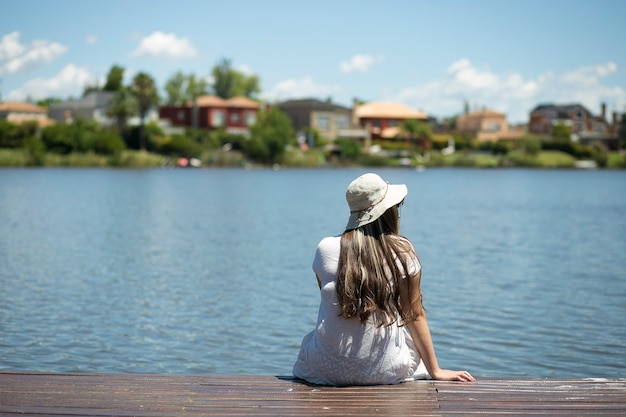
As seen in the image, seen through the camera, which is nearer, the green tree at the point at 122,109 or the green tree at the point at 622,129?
the green tree at the point at 122,109

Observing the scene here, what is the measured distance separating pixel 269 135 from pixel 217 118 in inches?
394

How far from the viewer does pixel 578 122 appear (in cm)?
15812

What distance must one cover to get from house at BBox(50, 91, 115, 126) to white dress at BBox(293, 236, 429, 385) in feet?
379

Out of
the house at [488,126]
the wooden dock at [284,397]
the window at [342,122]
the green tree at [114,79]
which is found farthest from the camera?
the house at [488,126]

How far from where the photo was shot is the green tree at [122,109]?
109m

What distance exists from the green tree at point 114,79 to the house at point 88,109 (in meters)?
10.5

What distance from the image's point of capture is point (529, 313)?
1562 centimetres

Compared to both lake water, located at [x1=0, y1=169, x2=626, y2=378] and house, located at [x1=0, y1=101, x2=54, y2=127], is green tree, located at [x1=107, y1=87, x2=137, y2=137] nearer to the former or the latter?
house, located at [x1=0, y1=101, x2=54, y2=127]

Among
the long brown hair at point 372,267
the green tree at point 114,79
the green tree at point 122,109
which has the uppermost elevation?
the green tree at point 114,79

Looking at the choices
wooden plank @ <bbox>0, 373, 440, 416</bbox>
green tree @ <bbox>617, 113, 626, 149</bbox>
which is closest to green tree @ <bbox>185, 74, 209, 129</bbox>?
green tree @ <bbox>617, 113, 626, 149</bbox>

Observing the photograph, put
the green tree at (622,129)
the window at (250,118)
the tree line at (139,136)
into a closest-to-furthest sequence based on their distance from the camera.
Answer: the tree line at (139,136), the window at (250,118), the green tree at (622,129)

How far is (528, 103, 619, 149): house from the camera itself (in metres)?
157

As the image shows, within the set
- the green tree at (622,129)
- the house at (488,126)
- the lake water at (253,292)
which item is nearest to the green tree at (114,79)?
the house at (488,126)

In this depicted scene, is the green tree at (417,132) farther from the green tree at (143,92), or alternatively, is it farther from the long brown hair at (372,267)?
the long brown hair at (372,267)
